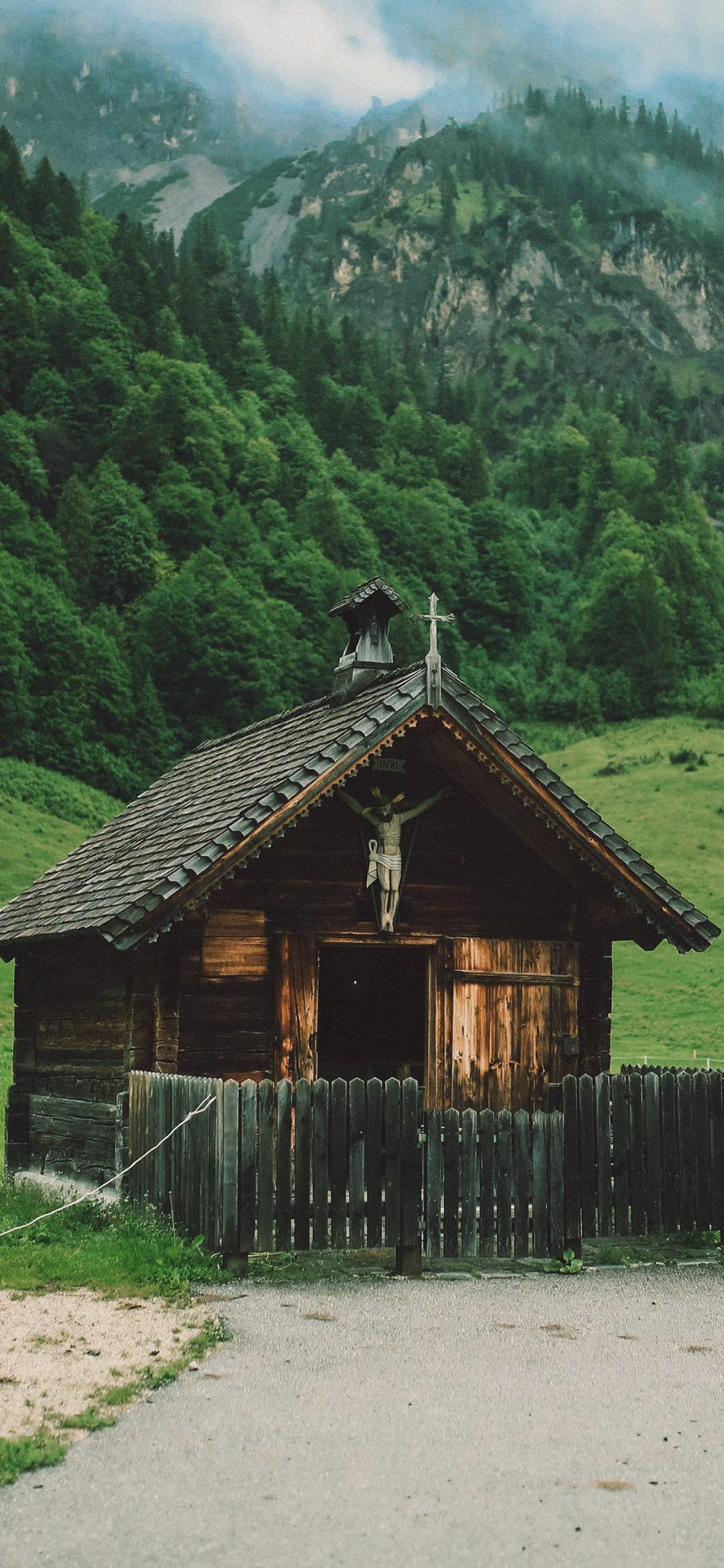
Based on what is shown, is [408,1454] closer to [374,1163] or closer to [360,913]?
[374,1163]

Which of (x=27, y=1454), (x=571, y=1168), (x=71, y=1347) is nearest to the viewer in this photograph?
(x=27, y=1454)

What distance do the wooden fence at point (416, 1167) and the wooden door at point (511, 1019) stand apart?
7.68ft

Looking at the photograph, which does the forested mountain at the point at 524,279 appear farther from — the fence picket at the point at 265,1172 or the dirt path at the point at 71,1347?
the dirt path at the point at 71,1347

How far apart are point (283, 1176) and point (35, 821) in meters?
50.2

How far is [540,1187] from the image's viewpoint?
11.7 meters

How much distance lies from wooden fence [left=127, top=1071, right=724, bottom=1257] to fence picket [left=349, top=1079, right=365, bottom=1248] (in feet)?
0.04

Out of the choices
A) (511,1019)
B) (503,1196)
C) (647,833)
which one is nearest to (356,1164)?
(503,1196)

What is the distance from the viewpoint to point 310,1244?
11117 millimetres

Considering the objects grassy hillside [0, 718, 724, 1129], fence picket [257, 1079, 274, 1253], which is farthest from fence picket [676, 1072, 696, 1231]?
grassy hillside [0, 718, 724, 1129]

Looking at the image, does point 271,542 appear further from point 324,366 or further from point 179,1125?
point 179,1125

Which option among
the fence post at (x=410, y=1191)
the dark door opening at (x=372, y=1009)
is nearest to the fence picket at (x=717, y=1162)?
Result: the fence post at (x=410, y=1191)

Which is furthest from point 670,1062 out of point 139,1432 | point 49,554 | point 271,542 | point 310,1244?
point 271,542

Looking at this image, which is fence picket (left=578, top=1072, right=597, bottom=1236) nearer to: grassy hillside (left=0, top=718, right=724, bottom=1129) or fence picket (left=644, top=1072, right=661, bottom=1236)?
fence picket (left=644, top=1072, right=661, bottom=1236)

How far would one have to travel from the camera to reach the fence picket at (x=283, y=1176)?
11039 millimetres
